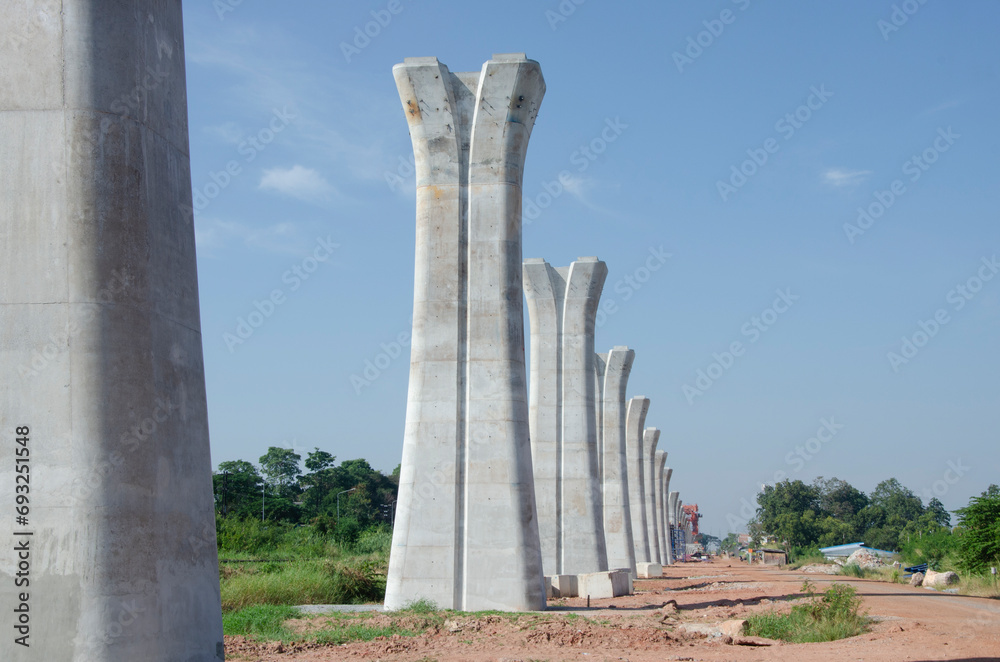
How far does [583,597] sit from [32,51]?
20.1 metres

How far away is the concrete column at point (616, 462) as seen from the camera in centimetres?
3909

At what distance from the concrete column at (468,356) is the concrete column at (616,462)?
67.4 ft

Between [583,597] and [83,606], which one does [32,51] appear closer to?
[83,606]

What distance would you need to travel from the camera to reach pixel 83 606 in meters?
7.20

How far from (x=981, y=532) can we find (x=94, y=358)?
2850 cm

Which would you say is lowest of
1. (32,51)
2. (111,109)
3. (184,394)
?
(184,394)

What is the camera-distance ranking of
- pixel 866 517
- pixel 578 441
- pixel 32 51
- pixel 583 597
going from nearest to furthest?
pixel 32 51
pixel 583 597
pixel 578 441
pixel 866 517

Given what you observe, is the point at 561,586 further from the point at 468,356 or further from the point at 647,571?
the point at 647,571

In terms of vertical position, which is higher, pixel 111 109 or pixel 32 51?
pixel 32 51

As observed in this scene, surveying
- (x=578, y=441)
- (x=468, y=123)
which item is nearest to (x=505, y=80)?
(x=468, y=123)

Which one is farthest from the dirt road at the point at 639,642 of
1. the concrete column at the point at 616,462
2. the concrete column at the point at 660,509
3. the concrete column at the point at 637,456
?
the concrete column at the point at 660,509

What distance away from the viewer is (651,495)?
59.8m

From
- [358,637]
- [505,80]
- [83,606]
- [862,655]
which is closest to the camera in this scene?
[83,606]

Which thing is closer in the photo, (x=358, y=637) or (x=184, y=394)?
(x=184, y=394)
